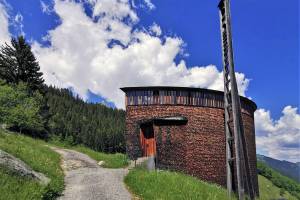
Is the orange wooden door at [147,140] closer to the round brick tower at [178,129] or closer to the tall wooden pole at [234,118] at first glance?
the round brick tower at [178,129]

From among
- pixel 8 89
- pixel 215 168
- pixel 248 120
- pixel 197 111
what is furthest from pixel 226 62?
pixel 8 89

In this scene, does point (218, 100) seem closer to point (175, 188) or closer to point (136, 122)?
point (136, 122)

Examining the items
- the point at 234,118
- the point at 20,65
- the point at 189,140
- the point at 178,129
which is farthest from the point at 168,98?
the point at 20,65

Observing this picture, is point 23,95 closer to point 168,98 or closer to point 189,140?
point 168,98

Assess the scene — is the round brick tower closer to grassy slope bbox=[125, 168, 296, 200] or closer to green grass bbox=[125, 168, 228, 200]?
grassy slope bbox=[125, 168, 296, 200]

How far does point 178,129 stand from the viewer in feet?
89.9

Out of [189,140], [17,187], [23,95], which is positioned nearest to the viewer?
[17,187]

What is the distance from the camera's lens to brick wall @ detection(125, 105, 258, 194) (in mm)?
26953

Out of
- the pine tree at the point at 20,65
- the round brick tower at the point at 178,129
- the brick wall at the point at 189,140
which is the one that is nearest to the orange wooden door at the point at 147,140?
the round brick tower at the point at 178,129

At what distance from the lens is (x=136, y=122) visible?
92.1 ft

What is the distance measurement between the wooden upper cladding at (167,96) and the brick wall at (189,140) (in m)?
0.43

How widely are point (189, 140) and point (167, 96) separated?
164 inches

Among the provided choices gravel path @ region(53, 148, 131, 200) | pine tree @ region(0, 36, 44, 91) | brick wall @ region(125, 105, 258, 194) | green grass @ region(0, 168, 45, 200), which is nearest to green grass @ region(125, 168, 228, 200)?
gravel path @ region(53, 148, 131, 200)

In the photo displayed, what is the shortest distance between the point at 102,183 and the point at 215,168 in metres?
14.3
